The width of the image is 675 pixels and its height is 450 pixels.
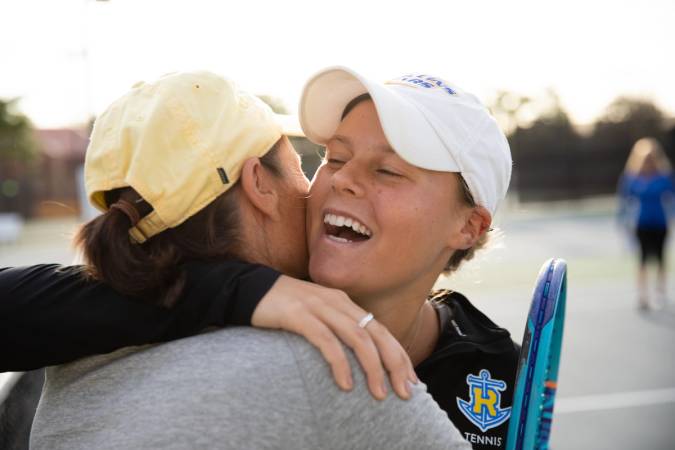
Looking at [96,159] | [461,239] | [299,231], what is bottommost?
[461,239]

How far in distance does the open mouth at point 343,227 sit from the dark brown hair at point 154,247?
1.41 feet

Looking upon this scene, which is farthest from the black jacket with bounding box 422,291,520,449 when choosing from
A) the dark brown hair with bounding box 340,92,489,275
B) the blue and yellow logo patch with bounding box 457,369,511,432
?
the dark brown hair with bounding box 340,92,489,275

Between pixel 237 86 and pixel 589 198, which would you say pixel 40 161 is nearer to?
pixel 589 198

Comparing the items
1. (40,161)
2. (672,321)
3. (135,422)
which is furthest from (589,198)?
(135,422)

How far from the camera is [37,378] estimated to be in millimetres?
2002

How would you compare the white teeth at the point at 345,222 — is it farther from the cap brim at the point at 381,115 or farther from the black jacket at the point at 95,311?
the black jacket at the point at 95,311

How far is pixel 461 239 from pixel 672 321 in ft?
25.7

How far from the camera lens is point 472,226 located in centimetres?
225

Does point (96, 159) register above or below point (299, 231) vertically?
above

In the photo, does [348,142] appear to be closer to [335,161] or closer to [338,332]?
[335,161]

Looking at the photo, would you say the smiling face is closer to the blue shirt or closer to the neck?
the neck

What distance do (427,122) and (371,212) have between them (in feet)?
0.99

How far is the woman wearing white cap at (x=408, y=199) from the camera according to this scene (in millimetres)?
1952

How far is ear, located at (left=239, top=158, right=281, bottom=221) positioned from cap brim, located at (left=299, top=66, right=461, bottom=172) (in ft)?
1.14
